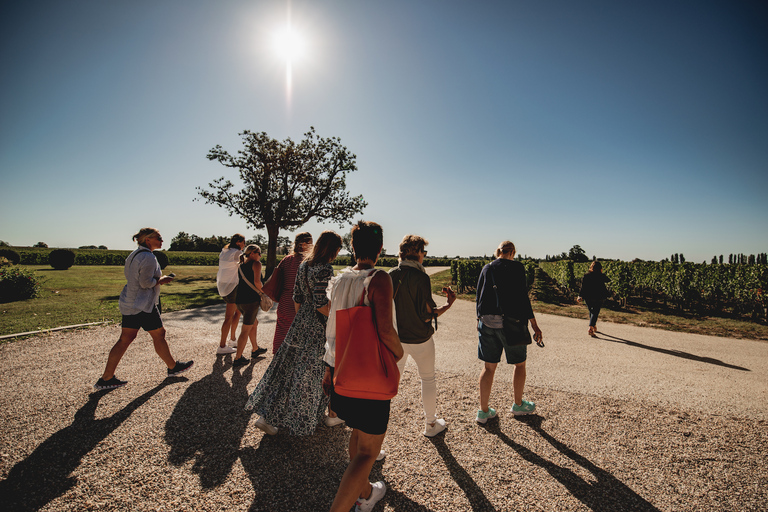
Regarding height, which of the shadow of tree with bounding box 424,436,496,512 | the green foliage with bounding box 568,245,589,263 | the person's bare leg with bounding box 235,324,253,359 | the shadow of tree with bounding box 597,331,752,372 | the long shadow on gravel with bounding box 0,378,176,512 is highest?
the green foliage with bounding box 568,245,589,263

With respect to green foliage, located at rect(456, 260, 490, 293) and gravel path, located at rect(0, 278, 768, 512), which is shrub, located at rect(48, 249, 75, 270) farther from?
green foliage, located at rect(456, 260, 490, 293)

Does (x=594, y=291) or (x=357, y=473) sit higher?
(x=594, y=291)

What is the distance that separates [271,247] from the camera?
72.7 feet

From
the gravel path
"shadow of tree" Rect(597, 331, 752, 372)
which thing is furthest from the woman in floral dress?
"shadow of tree" Rect(597, 331, 752, 372)

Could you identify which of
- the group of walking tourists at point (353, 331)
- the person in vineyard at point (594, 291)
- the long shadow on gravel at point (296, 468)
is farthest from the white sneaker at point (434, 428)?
the person in vineyard at point (594, 291)

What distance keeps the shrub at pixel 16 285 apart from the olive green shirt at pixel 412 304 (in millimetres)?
15785

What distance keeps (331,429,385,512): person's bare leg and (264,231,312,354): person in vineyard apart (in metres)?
1.89

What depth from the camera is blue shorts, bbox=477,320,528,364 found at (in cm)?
337

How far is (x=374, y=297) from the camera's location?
190 cm

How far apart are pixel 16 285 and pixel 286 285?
14.6m

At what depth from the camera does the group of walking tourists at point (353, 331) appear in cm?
189

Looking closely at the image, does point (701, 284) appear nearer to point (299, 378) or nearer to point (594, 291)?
point (594, 291)

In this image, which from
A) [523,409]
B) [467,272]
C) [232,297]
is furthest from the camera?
[467,272]

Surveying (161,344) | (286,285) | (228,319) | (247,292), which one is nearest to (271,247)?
(228,319)
